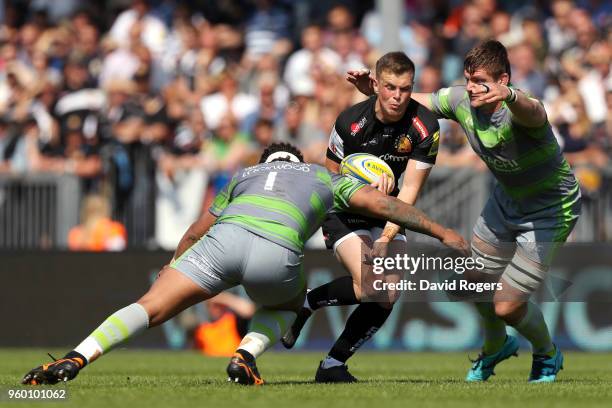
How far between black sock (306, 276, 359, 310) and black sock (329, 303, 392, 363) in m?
0.12

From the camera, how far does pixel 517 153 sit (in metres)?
9.62

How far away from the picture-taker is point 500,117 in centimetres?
957

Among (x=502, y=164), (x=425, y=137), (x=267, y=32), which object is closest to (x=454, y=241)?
(x=502, y=164)

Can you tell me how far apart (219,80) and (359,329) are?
9.04 metres

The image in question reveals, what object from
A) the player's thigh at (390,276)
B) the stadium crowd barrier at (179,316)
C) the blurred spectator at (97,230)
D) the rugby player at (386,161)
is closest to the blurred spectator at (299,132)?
the stadium crowd barrier at (179,316)

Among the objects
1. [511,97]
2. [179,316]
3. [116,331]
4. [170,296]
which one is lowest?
[179,316]

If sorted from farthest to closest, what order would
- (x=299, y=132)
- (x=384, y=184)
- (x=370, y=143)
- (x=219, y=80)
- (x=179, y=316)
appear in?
(x=219, y=80)
(x=299, y=132)
(x=179, y=316)
(x=370, y=143)
(x=384, y=184)

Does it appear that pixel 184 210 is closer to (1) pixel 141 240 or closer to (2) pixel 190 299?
(1) pixel 141 240

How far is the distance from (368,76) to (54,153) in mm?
8858

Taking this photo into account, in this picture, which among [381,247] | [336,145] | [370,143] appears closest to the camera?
[381,247]

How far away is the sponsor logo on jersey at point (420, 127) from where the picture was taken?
992 cm

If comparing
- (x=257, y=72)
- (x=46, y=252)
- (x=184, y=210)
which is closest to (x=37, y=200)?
(x=46, y=252)

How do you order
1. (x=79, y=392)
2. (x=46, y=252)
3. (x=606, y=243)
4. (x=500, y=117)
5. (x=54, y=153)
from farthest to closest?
(x=54, y=153) < (x=46, y=252) < (x=606, y=243) < (x=500, y=117) < (x=79, y=392)

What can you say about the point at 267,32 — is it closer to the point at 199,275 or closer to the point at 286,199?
the point at 286,199
